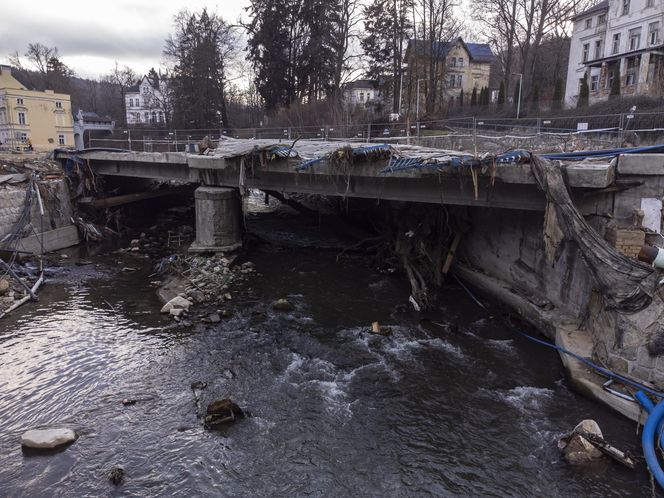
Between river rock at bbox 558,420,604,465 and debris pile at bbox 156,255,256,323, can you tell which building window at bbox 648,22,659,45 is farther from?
river rock at bbox 558,420,604,465

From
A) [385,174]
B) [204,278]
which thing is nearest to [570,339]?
[385,174]

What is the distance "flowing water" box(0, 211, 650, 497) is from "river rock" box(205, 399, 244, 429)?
20cm

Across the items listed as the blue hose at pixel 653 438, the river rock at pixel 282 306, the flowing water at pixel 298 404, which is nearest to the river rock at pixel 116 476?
the flowing water at pixel 298 404

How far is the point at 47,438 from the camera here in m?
7.67

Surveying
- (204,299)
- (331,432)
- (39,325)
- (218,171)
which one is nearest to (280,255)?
(218,171)

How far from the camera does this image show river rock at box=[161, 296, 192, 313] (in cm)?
1319

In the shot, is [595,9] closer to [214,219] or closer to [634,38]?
[634,38]

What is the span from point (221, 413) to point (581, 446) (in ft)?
20.1

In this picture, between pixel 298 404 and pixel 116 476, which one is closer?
pixel 116 476

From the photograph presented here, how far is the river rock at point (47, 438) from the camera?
759cm

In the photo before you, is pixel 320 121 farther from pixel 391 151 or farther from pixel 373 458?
pixel 373 458

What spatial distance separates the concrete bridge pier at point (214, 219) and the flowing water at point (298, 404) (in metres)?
4.86

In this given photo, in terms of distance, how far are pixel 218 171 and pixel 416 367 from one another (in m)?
12.3

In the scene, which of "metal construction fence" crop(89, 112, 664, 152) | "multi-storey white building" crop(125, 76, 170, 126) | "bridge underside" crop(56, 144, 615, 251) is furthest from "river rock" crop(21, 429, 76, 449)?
"multi-storey white building" crop(125, 76, 170, 126)
